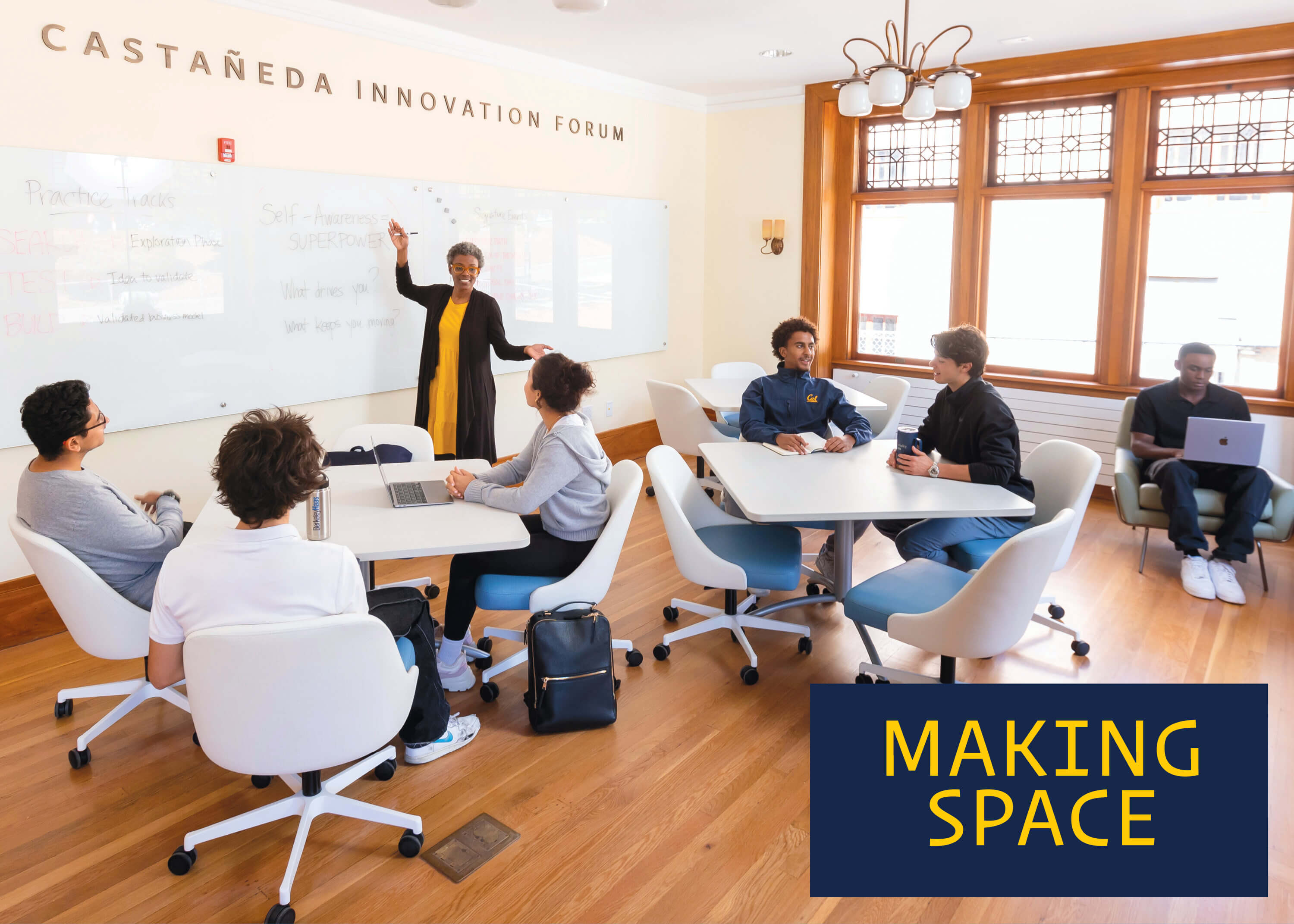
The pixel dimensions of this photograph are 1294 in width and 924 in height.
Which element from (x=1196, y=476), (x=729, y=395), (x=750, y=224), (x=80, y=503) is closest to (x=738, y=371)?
(x=729, y=395)

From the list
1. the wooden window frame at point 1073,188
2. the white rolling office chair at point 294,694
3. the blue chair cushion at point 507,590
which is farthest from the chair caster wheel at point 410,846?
the wooden window frame at point 1073,188

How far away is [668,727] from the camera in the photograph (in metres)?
3.08

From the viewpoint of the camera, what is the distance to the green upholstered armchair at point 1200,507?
436 cm

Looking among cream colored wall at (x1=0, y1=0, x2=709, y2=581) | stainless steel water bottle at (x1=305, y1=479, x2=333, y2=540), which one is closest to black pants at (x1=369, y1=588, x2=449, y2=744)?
stainless steel water bottle at (x1=305, y1=479, x2=333, y2=540)

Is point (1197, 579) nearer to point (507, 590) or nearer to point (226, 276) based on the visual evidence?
point (507, 590)

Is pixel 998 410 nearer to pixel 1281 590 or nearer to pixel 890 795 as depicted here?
pixel 890 795

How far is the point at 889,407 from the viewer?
18.4 feet

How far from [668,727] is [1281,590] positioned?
317 cm

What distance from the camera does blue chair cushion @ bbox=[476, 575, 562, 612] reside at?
3062 millimetres

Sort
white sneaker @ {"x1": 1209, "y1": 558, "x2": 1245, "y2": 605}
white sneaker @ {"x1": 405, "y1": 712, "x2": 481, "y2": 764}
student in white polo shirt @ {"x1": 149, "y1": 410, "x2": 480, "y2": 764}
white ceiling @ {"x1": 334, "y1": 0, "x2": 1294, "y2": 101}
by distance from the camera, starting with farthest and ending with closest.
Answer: white ceiling @ {"x1": 334, "y1": 0, "x2": 1294, "y2": 101} → white sneaker @ {"x1": 1209, "y1": 558, "x2": 1245, "y2": 605} → white sneaker @ {"x1": 405, "y1": 712, "x2": 481, "y2": 764} → student in white polo shirt @ {"x1": 149, "y1": 410, "x2": 480, "y2": 764}

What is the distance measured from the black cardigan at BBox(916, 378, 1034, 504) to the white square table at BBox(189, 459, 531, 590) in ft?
5.63

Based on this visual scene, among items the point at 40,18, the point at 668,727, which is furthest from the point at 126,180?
the point at 668,727

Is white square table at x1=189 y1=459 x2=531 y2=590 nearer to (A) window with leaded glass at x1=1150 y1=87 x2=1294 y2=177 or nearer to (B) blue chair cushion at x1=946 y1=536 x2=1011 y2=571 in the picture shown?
(B) blue chair cushion at x1=946 y1=536 x2=1011 y2=571

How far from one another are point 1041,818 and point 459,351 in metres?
3.57
